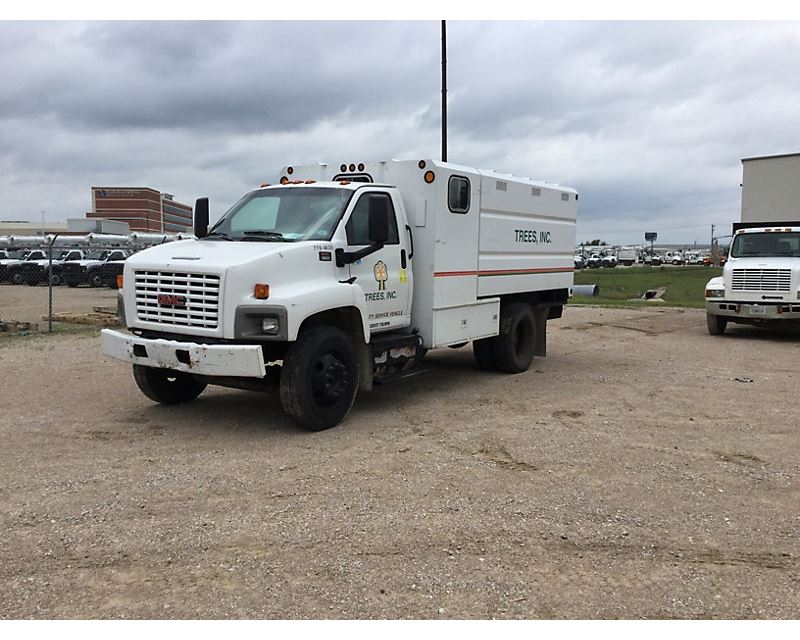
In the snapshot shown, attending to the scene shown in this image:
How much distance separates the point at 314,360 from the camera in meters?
6.57

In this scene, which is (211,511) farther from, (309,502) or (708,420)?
(708,420)

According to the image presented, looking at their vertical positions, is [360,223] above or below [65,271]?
above

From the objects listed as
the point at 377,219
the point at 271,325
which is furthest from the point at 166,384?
the point at 377,219

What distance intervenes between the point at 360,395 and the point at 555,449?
9.95 ft

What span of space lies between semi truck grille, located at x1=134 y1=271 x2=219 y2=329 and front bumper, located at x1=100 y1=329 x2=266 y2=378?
0.74 feet

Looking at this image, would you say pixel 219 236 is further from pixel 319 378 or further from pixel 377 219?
pixel 319 378

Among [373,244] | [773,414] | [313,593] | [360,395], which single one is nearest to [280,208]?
[373,244]

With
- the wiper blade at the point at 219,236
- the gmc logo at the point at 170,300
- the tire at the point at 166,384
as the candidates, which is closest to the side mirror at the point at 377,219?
the wiper blade at the point at 219,236

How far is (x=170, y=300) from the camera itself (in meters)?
6.57

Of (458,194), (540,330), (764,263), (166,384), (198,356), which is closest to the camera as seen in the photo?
(198,356)

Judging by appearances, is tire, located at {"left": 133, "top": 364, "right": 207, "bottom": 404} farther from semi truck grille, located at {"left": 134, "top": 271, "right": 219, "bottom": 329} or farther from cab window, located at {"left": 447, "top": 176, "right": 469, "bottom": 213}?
cab window, located at {"left": 447, "top": 176, "right": 469, "bottom": 213}

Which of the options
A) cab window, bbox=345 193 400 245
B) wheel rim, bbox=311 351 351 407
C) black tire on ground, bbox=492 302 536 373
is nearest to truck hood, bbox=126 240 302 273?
cab window, bbox=345 193 400 245

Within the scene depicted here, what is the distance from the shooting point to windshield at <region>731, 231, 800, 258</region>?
49.0 feet

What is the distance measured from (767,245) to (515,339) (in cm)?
794
